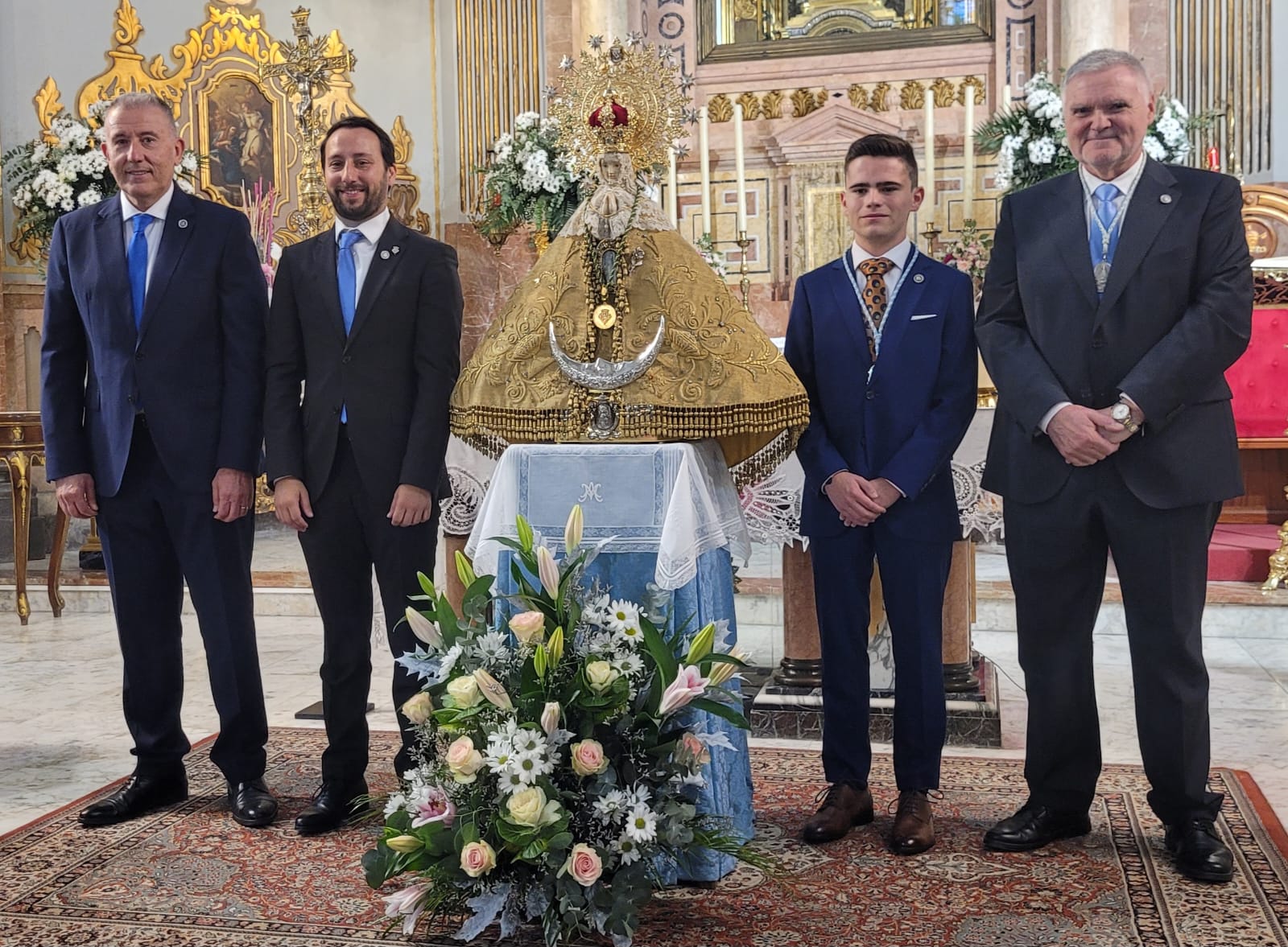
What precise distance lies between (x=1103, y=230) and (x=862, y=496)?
0.77m

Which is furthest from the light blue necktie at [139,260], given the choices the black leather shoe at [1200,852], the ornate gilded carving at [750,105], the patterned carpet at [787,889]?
the ornate gilded carving at [750,105]

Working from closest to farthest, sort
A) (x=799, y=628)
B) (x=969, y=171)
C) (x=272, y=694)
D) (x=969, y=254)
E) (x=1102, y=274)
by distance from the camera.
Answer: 1. (x=1102, y=274)
2. (x=799, y=628)
3. (x=969, y=171)
4. (x=272, y=694)
5. (x=969, y=254)

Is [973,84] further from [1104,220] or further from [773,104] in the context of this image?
[1104,220]

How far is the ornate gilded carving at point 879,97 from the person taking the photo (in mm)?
8227

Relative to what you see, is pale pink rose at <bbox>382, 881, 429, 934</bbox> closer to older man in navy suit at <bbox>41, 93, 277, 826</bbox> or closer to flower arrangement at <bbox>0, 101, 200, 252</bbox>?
older man in navy suit at <bbox>41, 93, 277, 826</bbox>

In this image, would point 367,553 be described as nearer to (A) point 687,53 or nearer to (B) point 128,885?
(B) point 128,885

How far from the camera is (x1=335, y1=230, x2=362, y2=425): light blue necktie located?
318 cm

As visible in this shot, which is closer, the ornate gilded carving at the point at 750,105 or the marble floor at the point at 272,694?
the marble floor at the point at 272,694

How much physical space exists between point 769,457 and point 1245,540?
3.87 metres

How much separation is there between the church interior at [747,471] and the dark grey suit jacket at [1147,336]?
60 centimetres

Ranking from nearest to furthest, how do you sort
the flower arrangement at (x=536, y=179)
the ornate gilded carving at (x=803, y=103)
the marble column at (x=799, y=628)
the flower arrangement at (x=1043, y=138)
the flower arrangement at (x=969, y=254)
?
the marble column at (x=799, y=628) → the flower arrangement at (x=969, y=254) → the flower arrangement at (x=1043, y=138) → the flower arrangement at (x=536, y=179) → the ornate gilded carving at (x=803, y=103)

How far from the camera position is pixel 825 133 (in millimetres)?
8250

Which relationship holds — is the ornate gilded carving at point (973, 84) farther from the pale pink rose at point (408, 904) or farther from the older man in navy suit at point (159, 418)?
the pale pink rose at point (408, 904)

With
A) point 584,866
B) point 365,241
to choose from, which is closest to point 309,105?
point 365,241
